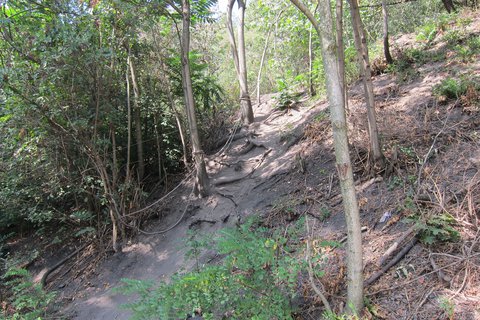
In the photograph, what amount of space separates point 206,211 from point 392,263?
4231 mm

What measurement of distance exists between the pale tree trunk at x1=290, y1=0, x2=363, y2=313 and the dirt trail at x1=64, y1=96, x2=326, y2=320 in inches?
122

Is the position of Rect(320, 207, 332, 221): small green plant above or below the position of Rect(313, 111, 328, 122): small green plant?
below

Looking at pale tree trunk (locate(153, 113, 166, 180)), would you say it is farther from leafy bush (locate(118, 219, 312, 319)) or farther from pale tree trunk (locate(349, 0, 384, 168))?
leafy bush (locate(118, 219, 312, 319))

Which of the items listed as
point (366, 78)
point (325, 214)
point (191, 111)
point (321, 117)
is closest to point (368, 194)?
point (325, 214)

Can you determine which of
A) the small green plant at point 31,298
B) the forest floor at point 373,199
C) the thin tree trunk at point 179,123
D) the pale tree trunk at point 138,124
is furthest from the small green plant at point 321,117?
the small green plant at point 31,298

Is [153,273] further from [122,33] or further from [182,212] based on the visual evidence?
[122,33]

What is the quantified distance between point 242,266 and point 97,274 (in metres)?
4.69

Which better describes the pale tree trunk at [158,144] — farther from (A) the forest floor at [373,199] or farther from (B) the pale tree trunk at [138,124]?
(A) the forest floor at [373,199]

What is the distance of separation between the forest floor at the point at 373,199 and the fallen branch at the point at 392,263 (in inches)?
1.5

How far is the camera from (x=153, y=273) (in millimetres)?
6191

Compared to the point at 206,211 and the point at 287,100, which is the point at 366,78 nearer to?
the point at 206,211

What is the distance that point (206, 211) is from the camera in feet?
23.0

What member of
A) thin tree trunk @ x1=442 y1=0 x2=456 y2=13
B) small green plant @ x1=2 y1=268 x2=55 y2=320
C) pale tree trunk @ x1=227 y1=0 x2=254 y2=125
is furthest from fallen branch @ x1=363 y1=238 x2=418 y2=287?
thin tree trunk @ x1=442 y1=0 x2=456 y2=13

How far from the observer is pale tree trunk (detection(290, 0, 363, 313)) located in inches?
111
